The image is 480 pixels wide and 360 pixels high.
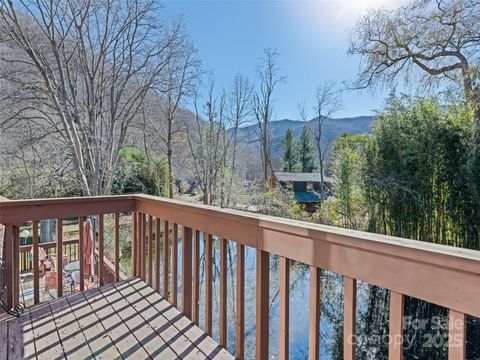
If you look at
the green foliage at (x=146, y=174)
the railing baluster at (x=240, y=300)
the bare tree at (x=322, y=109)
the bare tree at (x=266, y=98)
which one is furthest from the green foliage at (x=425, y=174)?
the green foliage at (x=146, y=174)

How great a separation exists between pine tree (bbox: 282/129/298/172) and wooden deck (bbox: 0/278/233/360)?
22.1 m

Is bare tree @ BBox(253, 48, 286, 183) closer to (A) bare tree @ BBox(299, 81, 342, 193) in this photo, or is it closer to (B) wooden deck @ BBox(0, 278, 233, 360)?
(A) bare tree @ BBox(299, 81, 342, 193)

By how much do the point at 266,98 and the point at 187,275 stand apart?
545 inches

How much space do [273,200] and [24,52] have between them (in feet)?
27.2

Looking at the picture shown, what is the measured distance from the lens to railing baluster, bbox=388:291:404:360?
942mm

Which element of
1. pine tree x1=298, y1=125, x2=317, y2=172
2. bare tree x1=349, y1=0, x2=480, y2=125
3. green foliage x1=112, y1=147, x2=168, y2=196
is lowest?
green foliage x1=112, y1=147, x2=168, y2=196

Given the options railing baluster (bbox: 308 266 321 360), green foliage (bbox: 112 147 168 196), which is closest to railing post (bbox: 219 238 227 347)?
railing baluster (bbox: 308 266 321 360)

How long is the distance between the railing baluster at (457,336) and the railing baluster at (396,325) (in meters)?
0.13

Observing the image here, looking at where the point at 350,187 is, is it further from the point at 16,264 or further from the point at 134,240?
the point at 16,264

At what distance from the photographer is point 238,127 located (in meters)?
15.0

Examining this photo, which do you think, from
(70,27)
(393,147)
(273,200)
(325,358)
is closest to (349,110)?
(273,200)

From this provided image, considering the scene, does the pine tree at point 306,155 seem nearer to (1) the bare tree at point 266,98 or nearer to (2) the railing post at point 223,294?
(1) the bare tree at point 266,98

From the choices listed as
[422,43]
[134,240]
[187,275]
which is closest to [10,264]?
[134,240]

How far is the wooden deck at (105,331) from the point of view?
66.2 inches
